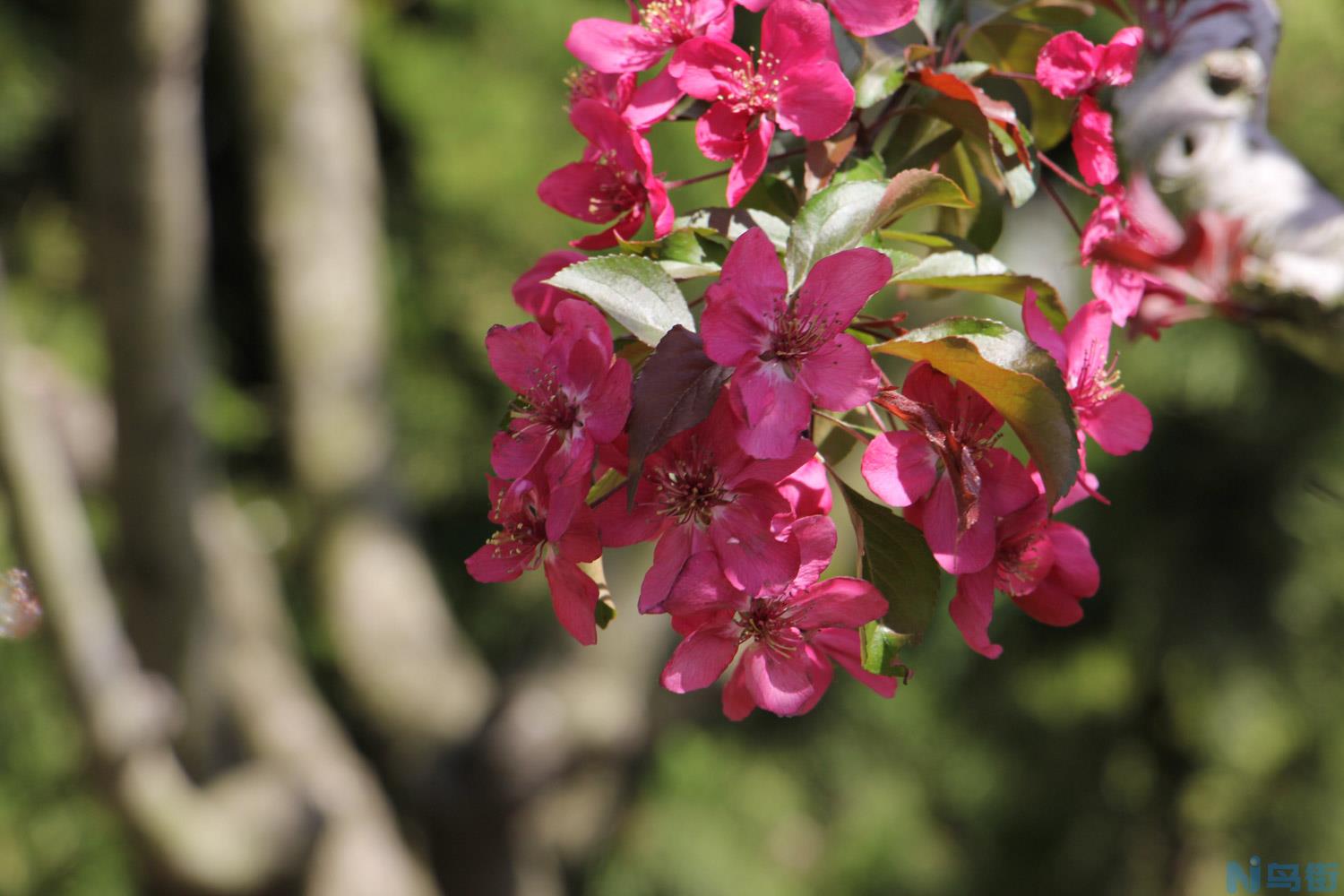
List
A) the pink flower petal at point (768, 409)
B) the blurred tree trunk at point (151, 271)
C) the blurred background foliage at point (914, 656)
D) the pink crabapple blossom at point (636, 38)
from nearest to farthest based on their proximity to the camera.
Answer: the pink flower petal at point (768, 409) < the pink crabapple blossom at point (636, 38) < the blurred tree trunk at point (151, 271) < the blurred background foliage at point (914, 656)

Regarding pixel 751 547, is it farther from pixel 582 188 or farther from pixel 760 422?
pixel 582 188

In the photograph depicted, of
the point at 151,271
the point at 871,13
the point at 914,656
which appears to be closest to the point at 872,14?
the point at 871,13

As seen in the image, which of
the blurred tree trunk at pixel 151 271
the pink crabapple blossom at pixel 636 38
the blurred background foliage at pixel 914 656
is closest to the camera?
the pink crabapple blossom at pixel 636 38

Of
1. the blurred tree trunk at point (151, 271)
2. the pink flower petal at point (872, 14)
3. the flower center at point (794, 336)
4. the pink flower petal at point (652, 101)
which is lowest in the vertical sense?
the blurred tree trunk at point (151, 271)

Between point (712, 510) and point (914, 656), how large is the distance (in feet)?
6.27

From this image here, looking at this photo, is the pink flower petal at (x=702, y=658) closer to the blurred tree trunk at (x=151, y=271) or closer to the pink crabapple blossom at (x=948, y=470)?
the pink crabapple blossom at (x=948, y=470)

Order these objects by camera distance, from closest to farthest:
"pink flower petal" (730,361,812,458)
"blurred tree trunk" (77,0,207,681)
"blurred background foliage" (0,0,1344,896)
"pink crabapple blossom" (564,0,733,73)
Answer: "pink flower petal" (730,361,812,458), "pink crabapple blossom" (564,0,733,73), "blurred tree trunk" (77,0,207,681), "blurred background foliage" (0,0,1344,896)

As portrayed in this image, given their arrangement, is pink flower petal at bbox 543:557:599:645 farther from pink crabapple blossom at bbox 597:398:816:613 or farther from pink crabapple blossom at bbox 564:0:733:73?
pink crabapple blossom at bbox 564:0:733:73

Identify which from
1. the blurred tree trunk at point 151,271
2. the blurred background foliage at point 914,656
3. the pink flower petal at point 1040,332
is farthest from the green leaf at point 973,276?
the blurred background foliage at point 914,656

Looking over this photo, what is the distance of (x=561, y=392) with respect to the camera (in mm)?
379

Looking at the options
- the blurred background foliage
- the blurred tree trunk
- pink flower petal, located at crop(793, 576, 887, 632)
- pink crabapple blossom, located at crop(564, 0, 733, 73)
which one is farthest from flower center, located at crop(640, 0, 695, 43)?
the blurred background foliage

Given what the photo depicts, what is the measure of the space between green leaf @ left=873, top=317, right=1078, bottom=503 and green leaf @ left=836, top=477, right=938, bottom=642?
49 mm

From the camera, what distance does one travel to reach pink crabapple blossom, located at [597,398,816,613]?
37 centimetres

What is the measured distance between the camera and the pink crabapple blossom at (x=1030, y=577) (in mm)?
400
